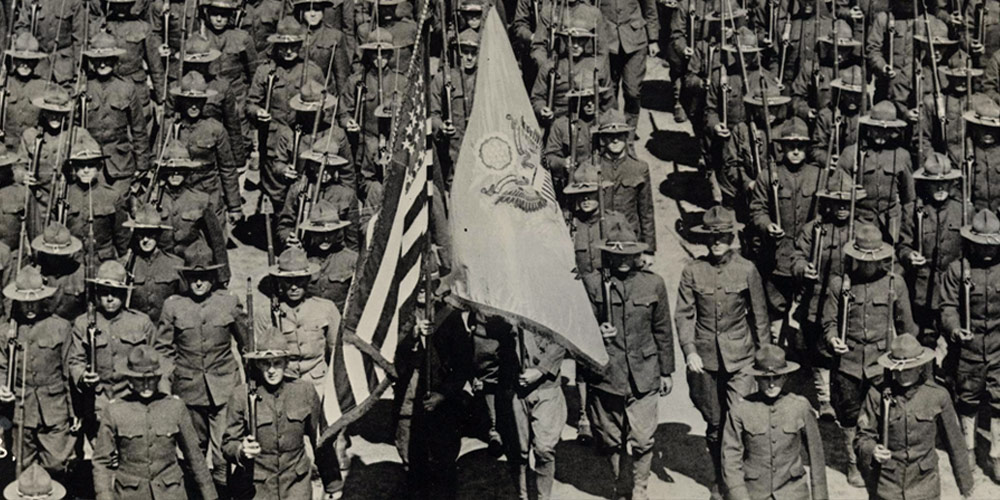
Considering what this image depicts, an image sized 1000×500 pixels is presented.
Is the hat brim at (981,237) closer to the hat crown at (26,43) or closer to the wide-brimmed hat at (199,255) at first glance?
the wide-brimmed hat at (199,255)

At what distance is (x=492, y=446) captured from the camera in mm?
20359

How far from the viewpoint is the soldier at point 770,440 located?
59.1 feet

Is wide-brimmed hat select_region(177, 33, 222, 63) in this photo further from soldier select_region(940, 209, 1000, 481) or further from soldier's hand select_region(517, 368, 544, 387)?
soldier select_region(940, 209, 1000, 481)

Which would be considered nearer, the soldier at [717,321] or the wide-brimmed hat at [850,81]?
the soldier at [717,321]

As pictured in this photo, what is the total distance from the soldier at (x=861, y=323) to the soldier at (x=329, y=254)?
4.66m

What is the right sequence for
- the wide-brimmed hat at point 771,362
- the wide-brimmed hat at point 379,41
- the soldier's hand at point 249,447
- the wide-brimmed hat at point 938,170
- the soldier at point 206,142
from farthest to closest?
the wide-brimmed hat at point 379,41
the soldier at point 206,142
the wide-brimmed hat at point 938,170
the wide-brimmed hat at point 771,362
the soldier's hand at point 249,447

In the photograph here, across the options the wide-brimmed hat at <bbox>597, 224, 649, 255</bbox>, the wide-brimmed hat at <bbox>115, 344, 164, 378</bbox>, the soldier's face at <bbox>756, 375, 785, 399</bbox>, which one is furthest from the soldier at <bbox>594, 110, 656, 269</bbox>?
the wide-brimmed hat at <bbox>115, 344, 164, 378</bbox>

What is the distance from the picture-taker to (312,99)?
938 inches

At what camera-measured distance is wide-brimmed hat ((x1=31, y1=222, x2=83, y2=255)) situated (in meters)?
20.4

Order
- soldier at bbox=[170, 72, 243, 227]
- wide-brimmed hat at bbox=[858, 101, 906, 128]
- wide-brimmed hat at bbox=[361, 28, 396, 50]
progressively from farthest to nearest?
wide-brimmed hat at bbox=[361, 28, 396, 50] < soldier at bbox=[170, 72, 243, 227] < wide-brimmed hat at bbox=[858, 101, 906, 128]

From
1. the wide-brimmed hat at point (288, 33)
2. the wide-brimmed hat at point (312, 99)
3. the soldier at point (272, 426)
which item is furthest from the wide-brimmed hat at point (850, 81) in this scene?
the soldier at point (272, 426)

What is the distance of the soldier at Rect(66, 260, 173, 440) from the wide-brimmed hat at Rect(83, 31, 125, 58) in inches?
205

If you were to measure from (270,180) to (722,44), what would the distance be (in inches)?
213

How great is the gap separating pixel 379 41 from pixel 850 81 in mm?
5281
